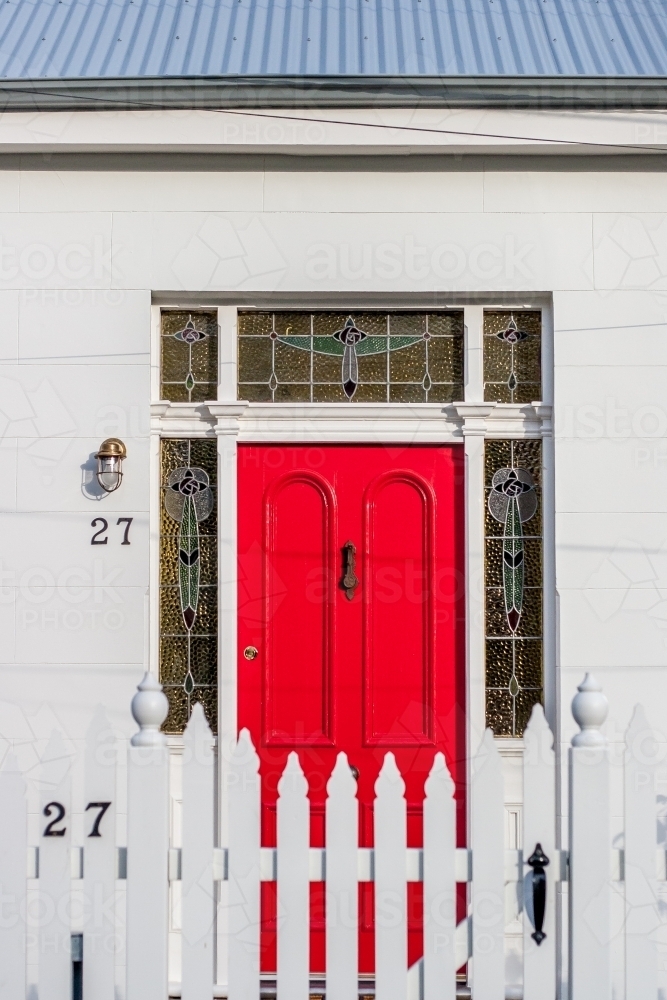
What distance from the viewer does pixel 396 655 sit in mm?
4426

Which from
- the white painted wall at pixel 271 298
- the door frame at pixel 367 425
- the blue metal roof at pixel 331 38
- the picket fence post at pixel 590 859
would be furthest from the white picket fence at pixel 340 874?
the blue metal roof at pixel 331 38

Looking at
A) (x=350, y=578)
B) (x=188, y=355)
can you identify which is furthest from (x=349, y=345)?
(x=350, y=578)

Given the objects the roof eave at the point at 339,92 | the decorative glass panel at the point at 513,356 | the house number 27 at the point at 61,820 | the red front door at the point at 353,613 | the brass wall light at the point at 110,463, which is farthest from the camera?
the decorative glass panel at the point at 513,356

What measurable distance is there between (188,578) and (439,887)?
7.41 feet

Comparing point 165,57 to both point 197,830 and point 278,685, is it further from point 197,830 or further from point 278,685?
point 197,830

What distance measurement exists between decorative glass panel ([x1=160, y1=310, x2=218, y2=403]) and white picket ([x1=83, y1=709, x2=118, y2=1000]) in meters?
2.28

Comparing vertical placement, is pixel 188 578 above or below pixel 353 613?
above

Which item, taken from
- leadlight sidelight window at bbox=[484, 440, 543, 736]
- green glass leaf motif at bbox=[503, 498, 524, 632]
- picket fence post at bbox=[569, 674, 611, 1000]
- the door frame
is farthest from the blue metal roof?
picket fence post at bbox=[569, 674, 611, 1000]

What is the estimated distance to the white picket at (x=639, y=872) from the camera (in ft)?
8.08

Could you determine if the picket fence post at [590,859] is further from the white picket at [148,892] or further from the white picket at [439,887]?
the white picket at [148,892]

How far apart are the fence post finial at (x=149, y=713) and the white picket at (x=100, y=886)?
0.26ft

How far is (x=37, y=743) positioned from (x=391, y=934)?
2231 millimetres

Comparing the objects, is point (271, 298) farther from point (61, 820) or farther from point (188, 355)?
point (61, 820)

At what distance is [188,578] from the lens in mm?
4457
